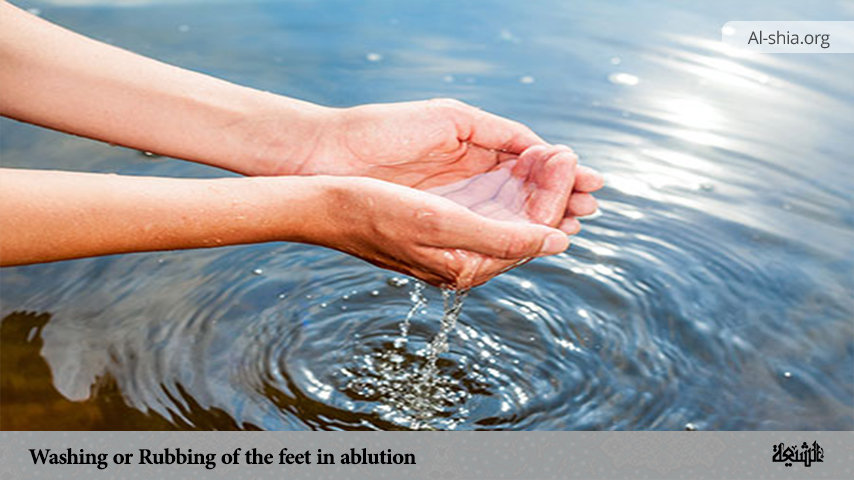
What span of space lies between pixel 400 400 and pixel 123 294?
0.81 m

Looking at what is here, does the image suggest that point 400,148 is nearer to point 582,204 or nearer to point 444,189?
point 444,189

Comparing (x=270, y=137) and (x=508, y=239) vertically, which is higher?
(x=270, y=137)

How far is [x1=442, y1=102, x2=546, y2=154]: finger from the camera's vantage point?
216 cm

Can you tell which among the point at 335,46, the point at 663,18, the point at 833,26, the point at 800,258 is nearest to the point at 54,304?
the point at 335,46

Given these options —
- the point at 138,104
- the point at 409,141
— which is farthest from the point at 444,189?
the point at 138,104

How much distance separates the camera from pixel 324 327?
2191 mm

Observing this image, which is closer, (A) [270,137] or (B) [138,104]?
(B) [138,104]

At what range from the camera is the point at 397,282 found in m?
2.39

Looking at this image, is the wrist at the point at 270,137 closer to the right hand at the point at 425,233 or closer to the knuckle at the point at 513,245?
the right hand at the point at 425,233

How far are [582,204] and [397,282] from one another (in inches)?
24.4

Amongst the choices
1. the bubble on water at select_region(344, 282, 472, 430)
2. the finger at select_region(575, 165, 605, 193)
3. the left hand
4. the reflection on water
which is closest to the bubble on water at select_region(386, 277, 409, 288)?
the reflection on water
